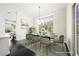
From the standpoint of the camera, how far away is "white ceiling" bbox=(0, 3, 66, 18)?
1707mm

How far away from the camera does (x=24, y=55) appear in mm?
1728

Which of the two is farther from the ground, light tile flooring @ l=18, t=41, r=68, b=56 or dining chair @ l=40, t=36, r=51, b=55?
dining chair @ l=40, t=36, r=51, b=55

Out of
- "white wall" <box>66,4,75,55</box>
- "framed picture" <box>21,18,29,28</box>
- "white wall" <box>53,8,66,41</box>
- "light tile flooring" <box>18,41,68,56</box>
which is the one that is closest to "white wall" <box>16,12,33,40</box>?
"framed picture" <box>21,18,29,28</box>

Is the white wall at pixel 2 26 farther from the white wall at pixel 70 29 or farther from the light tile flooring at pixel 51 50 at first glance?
the white wall at pixel 70 29

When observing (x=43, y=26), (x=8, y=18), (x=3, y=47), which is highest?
(x=8, y=18)

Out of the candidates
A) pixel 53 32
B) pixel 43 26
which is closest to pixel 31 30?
pixel 43 26

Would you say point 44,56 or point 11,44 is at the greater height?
point 11,44

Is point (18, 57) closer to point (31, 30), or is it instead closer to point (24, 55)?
point (24, 55)

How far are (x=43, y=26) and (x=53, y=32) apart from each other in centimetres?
18

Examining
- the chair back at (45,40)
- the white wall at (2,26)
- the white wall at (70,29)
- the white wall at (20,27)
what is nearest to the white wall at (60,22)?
the white wall at (70,29)

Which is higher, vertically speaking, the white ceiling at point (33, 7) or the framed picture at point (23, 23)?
the white ceiling at point (33, 7)

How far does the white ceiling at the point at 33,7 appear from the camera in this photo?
1707 millimetres

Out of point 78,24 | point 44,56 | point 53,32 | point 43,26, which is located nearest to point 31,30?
point 43,26

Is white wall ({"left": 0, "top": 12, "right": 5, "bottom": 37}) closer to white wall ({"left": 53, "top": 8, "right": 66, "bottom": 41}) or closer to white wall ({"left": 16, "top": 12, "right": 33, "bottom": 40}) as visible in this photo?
white wall ({"left": 16, "top": 12, "right": 33, "bottom": 40})
